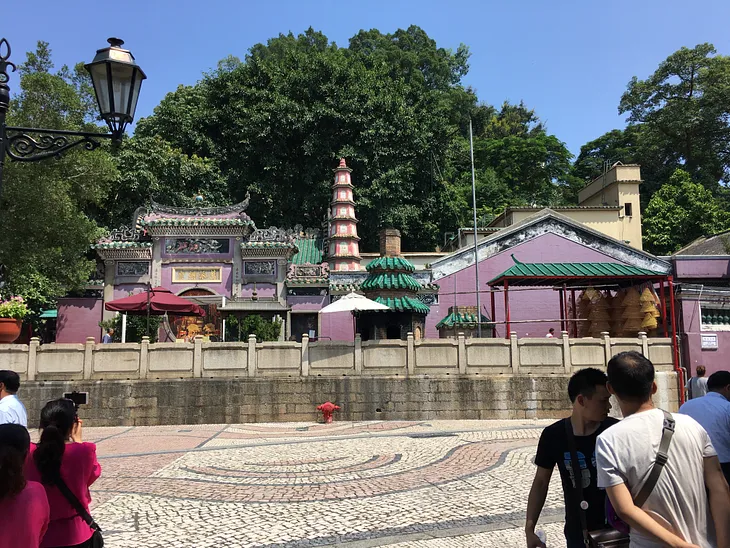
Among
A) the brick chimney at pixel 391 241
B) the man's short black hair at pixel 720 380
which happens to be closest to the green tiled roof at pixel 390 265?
the brick chimney at pixel 391 241

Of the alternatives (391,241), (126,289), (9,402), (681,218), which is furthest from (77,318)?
(681,218)

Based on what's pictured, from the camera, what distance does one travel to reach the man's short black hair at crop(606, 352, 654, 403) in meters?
2.98

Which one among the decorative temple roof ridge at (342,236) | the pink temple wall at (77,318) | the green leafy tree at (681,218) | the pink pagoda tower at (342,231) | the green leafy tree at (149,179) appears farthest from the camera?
the green leafy tree at (681,218)

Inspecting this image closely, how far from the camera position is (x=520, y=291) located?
26875 millimetres

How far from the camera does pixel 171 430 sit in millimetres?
14727

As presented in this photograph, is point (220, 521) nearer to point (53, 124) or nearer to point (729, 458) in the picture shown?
point (729, 458)

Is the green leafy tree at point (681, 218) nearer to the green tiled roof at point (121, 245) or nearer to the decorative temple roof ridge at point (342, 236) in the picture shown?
the decorative temple roof ridge at point (342, 236)

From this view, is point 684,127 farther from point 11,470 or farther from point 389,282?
point 11,470

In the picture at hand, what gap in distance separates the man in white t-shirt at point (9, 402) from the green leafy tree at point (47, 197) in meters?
16.2

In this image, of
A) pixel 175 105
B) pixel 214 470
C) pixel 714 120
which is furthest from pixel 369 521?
pixel 714 120

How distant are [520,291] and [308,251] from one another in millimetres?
10934

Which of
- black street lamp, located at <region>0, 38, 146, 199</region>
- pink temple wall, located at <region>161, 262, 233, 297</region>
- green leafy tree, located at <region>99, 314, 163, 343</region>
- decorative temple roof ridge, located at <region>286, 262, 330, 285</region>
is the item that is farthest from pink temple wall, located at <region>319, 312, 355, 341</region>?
black street lamp, located at <region>0, 38, 146, 199</region>

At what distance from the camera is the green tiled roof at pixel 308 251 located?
3033 cm

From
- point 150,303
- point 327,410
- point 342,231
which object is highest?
point 342,231
